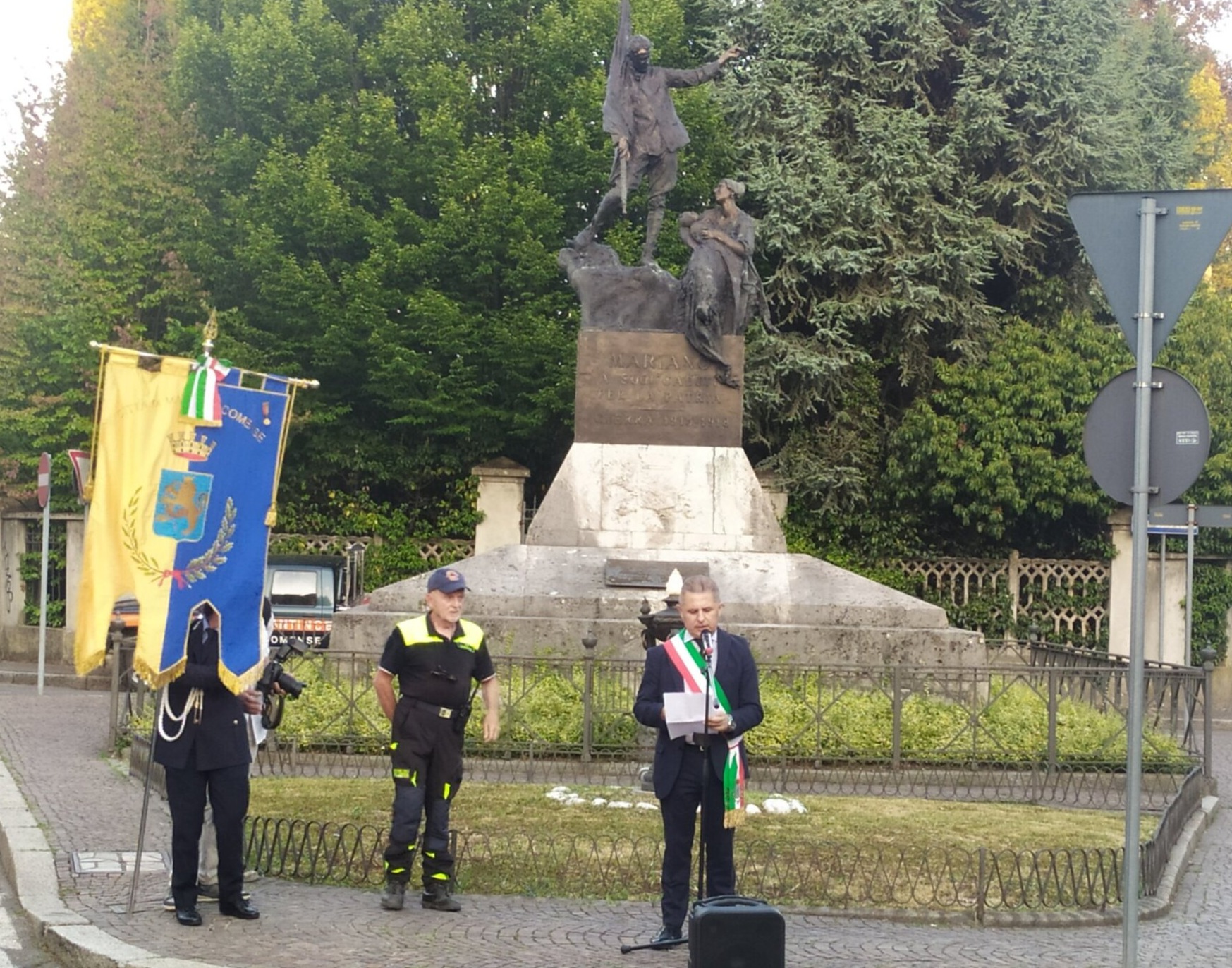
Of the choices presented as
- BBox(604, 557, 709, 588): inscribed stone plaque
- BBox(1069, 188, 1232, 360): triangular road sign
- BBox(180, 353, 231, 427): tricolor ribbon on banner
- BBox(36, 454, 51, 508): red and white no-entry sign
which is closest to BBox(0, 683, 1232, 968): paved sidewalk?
BBox(180, 353, 231, 427): tricolor ribbon on banner

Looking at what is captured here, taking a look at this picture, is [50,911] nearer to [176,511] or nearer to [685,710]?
[176,511]

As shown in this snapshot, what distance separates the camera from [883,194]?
28344 millimetres

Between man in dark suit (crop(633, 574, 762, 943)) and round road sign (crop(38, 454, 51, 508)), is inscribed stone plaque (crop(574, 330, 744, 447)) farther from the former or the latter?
man in dark suit (crop(633, 574, 762, 943))

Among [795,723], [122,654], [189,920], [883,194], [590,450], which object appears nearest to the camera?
[189,920]

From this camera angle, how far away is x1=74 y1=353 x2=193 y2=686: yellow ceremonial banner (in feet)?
25.7

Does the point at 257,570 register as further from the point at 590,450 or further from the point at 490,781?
the point at 590,450

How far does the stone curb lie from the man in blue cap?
1405 mm

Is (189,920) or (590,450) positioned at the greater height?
(590,450)

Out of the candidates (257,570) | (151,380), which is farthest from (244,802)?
(151,380)

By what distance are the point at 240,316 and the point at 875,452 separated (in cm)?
1142

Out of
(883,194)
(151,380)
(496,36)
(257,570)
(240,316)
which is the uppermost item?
(496,36)

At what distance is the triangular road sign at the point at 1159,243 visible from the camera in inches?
269

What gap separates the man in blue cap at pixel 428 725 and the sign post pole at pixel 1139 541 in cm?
309

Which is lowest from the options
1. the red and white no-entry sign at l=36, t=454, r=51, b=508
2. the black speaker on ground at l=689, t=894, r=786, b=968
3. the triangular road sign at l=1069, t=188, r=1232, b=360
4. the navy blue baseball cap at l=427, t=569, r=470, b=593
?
the black speaker on ground at l=689, t=894, r=786, b=968
